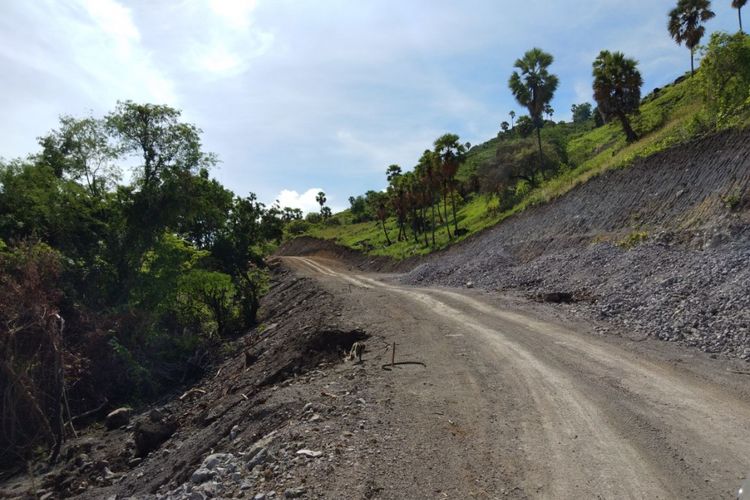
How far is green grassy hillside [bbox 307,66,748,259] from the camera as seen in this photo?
2670 centimetres

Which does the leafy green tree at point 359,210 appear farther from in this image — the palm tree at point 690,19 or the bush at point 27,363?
the bush at point 27,363

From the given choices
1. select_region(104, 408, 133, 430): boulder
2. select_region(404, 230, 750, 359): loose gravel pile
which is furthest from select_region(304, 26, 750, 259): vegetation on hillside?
select_region(104, 408, 133, 430): boulder

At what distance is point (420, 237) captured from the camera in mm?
58562

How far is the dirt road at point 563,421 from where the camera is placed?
5.46m

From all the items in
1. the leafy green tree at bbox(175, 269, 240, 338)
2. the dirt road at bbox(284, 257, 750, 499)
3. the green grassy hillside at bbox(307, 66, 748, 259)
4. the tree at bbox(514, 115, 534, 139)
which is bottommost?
the dirt road at bbox(284, 257, 750, 499)

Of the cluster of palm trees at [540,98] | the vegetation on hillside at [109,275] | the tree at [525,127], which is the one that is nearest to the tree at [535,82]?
the cluster of palm trees at [540,98]

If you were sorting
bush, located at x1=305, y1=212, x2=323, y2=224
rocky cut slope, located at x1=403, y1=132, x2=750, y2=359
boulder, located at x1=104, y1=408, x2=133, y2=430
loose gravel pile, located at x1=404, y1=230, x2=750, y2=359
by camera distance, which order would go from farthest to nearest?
bush, located at x1=305, y1=212, x2=323, y2=224 < boulder, located at x1=104, y1=408, x2=133, y2=430 < rocky cut slope, located at x1=403, y1=132, x2=750, y2=359 < loose gravel pile, located at x1=404, y1=230, x2=750, y2=359

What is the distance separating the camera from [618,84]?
38.1 meters

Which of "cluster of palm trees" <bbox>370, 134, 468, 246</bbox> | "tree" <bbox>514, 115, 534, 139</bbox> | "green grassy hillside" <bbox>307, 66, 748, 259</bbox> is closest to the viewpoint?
"green grassy hillside" <bbox>307, 66, 748, 259</bbox>

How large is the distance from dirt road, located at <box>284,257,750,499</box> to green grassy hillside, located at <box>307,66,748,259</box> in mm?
16476

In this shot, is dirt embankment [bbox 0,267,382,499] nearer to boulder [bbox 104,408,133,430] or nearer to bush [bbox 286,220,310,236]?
boulder [bbox 104,408,133,430]

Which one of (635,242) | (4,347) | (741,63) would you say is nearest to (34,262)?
(4,347)

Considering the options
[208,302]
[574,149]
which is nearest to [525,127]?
[574,149]

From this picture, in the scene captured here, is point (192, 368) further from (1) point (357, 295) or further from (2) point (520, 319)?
(2) point (520, 319)
